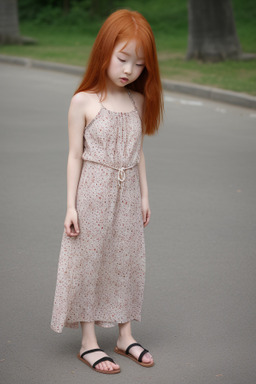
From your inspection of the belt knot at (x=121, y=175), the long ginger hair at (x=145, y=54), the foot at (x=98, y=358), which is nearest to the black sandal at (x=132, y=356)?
the foot at (x=98, y=358)

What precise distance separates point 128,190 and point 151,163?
429 centimetres

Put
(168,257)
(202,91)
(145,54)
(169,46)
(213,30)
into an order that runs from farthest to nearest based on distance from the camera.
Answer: (169,46), (213,30), (202,91), (168,257), (145,54)

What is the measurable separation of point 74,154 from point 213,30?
12.7m

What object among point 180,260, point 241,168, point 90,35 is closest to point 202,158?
point 241,168

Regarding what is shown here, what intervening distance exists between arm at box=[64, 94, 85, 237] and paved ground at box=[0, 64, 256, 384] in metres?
0.71

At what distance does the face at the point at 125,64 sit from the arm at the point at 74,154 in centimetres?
20

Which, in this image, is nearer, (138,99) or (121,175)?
(121,175)

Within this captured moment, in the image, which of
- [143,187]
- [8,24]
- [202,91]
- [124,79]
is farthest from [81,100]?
[8,24]

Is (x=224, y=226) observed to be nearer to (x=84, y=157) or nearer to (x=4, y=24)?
(x=84, y=157)

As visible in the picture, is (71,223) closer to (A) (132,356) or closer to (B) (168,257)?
(A) (132,356)

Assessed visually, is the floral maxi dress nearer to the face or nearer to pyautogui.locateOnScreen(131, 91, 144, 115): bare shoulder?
pyautogui.locateOnScreen(131, 91, 144, 115): bare shoulder

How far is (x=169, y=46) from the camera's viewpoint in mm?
19750

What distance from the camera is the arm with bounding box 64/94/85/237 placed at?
3.27m

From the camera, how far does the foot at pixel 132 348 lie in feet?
11.3
